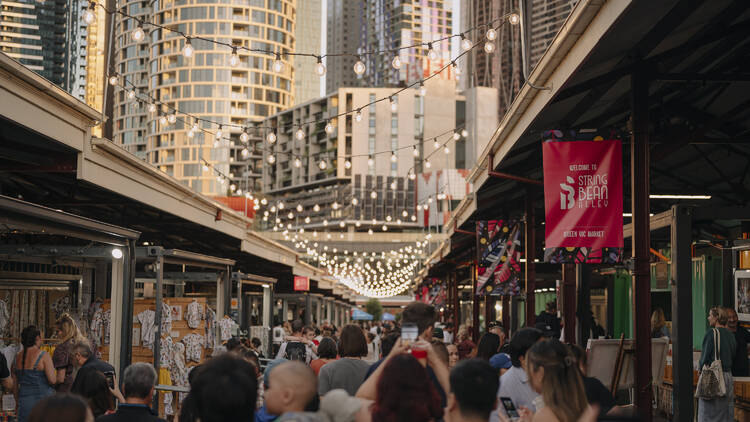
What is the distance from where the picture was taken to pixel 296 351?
11422mm

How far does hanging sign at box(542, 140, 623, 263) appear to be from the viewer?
8156 millimetres

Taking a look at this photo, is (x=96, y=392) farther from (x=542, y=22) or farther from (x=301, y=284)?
(x=301, y=284)

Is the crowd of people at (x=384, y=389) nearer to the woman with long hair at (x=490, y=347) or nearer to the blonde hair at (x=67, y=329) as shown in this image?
the blonde hair at (x=67, y=329)

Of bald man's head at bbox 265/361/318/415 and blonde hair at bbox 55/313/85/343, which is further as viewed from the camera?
blonde hair at bbox 55/313/85/343

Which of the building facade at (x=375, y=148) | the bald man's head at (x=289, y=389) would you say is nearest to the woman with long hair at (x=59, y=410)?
the bald man's head at (x=289, y=389)

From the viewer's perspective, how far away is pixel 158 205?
42.1ft

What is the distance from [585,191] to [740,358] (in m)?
3.86

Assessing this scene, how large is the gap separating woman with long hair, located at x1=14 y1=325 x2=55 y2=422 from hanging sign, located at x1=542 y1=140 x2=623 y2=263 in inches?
216

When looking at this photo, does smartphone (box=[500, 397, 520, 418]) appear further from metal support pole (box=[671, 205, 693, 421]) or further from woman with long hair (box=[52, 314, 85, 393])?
woman with long hair (box=[52, 314, 85, 393])

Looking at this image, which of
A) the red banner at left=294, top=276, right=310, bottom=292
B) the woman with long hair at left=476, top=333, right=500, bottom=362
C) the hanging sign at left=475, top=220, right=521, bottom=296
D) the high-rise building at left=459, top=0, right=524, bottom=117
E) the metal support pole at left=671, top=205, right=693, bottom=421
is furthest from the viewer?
the red banner at left=294, top=276, right=310, bottom=292

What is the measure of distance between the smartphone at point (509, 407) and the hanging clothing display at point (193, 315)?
8399 millimetres

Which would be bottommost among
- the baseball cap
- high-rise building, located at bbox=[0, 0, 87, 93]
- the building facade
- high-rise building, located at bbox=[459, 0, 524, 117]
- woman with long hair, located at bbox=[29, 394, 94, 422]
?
the baseball cap

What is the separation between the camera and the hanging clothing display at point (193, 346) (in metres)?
13.1

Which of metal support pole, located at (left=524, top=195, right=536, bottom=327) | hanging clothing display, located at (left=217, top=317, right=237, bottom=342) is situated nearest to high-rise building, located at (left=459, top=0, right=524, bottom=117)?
metal support pole, located at (left=524, top=195, right=536, bottom=327)
